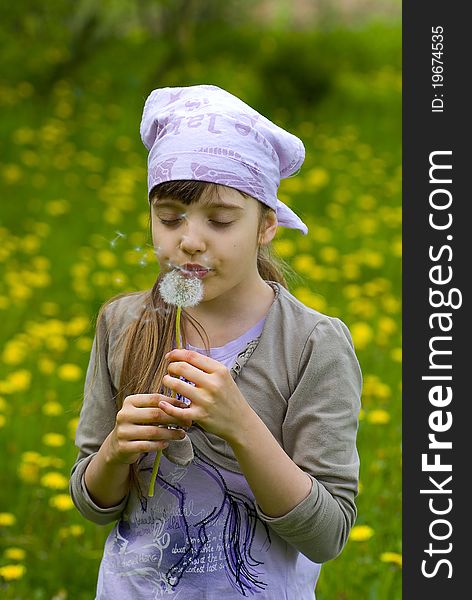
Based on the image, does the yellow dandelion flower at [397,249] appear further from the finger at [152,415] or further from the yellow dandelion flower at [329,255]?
the finger at [152,415]

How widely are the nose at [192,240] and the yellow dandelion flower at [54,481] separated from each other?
1339 millimetres

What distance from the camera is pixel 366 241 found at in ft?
17.6

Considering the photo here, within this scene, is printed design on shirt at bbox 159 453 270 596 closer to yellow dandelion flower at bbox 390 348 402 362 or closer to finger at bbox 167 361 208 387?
finger at bbox 167 361 208 387

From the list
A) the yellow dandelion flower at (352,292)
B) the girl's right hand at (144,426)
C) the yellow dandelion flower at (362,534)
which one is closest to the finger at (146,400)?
the girl's right hand at (144,426)

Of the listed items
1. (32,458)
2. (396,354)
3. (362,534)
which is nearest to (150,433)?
(362,534)

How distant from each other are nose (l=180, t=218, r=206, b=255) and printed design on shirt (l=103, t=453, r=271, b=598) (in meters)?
0.36

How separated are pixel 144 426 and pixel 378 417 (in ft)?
5.73

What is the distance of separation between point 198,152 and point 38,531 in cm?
144

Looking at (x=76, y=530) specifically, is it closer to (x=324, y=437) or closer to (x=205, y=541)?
(x=205, y=541)

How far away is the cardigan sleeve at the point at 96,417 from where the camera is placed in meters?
1.75

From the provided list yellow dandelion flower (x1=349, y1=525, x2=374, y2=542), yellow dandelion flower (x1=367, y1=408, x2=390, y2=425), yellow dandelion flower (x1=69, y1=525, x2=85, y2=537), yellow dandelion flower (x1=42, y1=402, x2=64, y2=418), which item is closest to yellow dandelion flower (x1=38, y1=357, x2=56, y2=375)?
yellow dandelion flower (x1=42, y1=402, x2=64, y2=418)

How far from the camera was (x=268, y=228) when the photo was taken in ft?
5.52

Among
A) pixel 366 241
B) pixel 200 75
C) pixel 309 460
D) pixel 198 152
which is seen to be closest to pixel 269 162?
pixel 198 152

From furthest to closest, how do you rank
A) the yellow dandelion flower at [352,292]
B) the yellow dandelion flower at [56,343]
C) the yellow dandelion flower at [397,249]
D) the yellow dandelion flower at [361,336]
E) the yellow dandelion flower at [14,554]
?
the yellow dandelion flower at [397,249]
the yellow dandelion flower at [352,292]
the yellow dandelion flower at [361,336]
the yellow dandelion flower at [56,343]
the yellow dandelion flower at [14,554]
